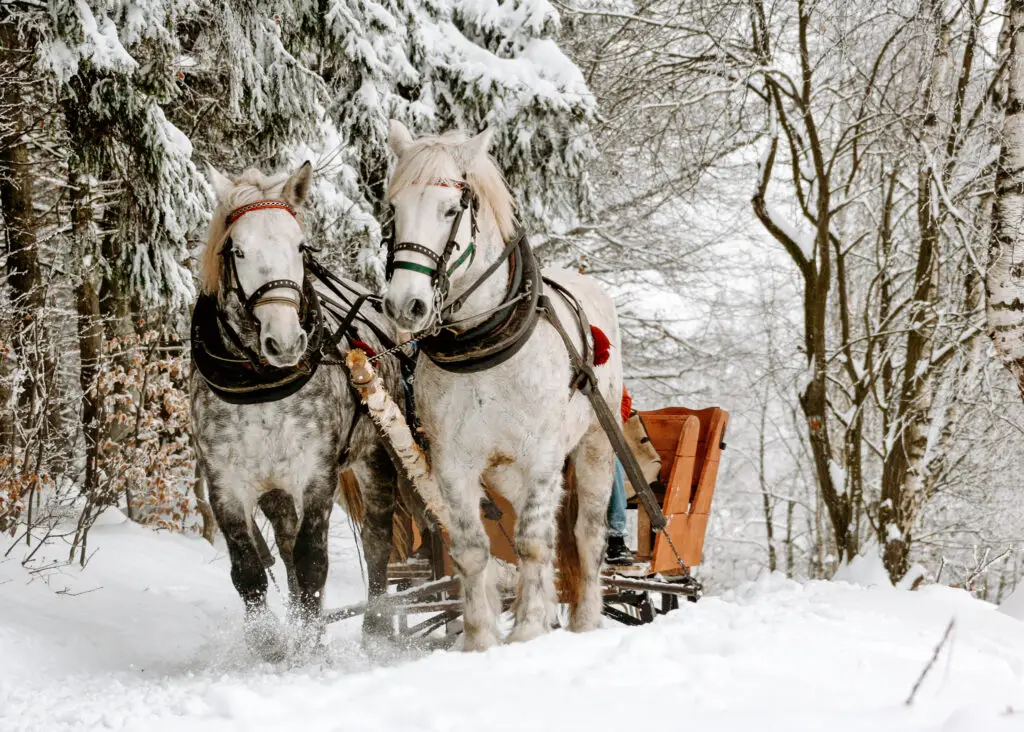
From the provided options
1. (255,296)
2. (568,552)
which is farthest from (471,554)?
(255,296)

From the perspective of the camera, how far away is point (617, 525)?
16.7ft

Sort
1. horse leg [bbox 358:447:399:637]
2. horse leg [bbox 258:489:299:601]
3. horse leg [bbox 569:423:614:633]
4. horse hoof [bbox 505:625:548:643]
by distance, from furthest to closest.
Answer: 1. horse leg [bbox 358:447:399:637]
2. horse leg [bbox 569:423:614:633]
3. horse leg [bbox 258:489:299:601]
4. horse hoof [bbox 505:625:548:643]

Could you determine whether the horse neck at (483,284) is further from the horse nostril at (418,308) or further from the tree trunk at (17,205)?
the tree trunk at (17,205)

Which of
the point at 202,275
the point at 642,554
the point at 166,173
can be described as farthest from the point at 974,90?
the point at 202,275

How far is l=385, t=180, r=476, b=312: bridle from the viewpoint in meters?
3.32

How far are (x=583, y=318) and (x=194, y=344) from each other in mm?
1763

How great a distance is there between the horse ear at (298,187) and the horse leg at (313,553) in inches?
47.2

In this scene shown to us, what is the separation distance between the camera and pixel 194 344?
3955 mm

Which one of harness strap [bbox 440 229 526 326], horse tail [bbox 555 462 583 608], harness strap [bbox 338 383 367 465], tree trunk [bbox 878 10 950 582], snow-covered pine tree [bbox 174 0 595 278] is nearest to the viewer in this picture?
harness strap [bbox 440 229 526 326]

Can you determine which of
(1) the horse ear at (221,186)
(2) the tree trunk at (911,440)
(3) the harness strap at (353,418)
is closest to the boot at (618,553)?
(3) the harness strap at (353,418)

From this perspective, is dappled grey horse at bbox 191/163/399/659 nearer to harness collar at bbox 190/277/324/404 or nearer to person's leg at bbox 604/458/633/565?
harness collar at bbox 190/277/324/404

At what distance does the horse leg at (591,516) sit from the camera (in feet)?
14.8

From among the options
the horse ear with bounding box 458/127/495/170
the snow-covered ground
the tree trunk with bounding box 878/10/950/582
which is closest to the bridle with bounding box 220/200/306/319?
the horse ear with bounding box 458/127/495/170

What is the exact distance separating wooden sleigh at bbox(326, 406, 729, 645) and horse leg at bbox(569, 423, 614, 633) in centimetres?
17
